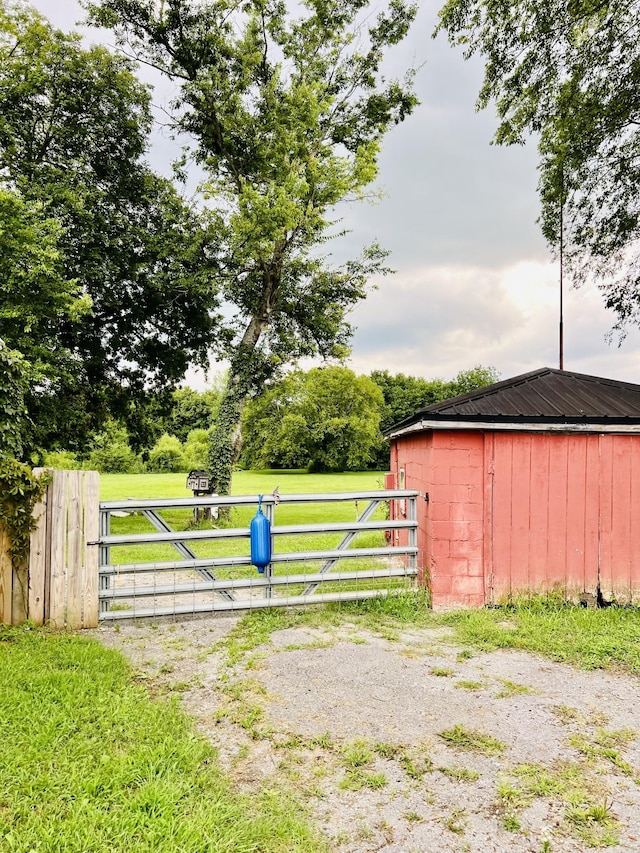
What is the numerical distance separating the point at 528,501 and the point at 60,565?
495 centimetres

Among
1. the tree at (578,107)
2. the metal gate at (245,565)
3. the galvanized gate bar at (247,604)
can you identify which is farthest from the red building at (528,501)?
the tree at (578,107)

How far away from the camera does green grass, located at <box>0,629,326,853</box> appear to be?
1949 mm

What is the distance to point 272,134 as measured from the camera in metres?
13.9

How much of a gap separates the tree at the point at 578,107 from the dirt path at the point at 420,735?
9.79 meters

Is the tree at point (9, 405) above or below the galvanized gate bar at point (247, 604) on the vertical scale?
above

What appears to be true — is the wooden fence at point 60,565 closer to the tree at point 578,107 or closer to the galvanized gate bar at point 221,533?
the galvanized gate bar at point 221,533

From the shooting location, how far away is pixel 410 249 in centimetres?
1733

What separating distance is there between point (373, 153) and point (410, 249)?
12.6 feet

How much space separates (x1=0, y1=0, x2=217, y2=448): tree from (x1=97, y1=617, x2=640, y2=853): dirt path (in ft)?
27.1

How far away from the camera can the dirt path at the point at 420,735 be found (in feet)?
6.94

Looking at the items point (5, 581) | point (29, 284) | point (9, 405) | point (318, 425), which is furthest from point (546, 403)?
point (318, 425)

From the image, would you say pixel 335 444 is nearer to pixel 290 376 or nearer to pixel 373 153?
pixel 290 376

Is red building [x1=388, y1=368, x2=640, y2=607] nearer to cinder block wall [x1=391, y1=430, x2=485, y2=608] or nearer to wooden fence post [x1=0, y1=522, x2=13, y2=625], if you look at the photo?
cinder block wall [x1=391, y1=430, x2=485, y2=608]

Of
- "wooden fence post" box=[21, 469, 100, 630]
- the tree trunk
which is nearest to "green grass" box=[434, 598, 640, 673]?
"wooden fence post" box=[21, 469, 100, 630]
